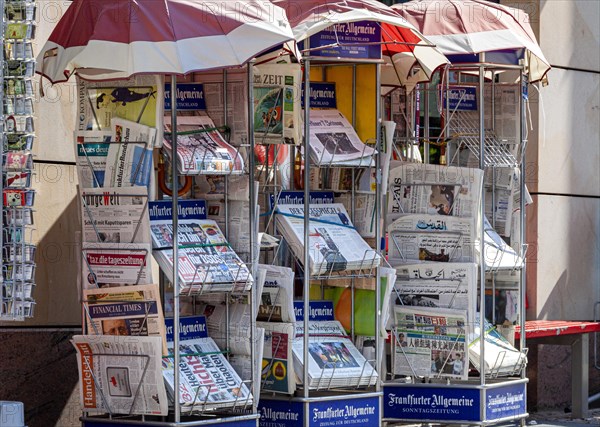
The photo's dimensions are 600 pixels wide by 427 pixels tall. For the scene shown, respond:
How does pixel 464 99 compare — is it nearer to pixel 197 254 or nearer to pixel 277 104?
pixel 277 104

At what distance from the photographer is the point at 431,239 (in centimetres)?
881

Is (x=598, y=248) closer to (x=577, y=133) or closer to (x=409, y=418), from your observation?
(x=577, y=133)

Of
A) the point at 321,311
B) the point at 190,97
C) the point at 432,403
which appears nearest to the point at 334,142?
the point at 190,97

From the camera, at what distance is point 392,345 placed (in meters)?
8.83

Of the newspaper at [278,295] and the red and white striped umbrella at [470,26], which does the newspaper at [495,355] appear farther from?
the red and white striped umbrella at [470,26]

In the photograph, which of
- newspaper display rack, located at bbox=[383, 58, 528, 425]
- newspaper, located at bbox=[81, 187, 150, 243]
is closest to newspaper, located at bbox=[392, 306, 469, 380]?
newspaper display rack, located at bbox=[383, 58, 528, 425]

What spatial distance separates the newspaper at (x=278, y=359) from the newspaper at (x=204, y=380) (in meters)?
0.45

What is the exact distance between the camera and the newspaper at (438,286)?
859cm

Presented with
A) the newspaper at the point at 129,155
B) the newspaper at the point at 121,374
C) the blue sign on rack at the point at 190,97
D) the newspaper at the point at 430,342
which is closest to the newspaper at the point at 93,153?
the newspaper at the point at 129,155

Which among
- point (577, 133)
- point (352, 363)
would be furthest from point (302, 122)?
point (577, 133)

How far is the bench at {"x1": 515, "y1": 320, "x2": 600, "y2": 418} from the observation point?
10.7 metres

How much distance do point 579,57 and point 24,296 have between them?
712 cm

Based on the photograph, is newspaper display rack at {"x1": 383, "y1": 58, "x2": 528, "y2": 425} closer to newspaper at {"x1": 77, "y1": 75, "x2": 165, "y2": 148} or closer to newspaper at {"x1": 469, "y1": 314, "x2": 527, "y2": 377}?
newspaper at {"x1": 469, "y1": 314, "x2": 527, "y2": 377}

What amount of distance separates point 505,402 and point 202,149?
3232 mm
